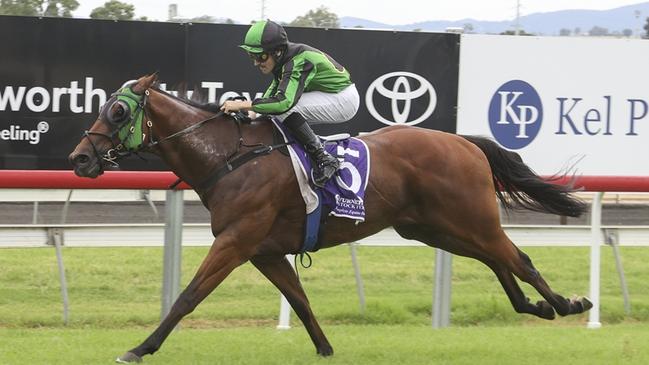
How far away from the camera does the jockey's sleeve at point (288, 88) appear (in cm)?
558

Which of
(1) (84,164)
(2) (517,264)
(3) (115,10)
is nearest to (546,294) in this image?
(2) (517,264)

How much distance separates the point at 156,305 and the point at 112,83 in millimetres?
2020

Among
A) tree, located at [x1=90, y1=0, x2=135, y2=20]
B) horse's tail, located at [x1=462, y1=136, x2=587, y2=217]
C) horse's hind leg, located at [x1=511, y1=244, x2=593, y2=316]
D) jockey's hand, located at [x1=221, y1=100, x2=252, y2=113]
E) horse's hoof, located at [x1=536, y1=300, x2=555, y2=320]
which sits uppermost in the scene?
tree, located at [x1=90, y1=0, x2=135, y2=20]

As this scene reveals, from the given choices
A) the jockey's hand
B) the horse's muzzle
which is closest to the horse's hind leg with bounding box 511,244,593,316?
the jockey's hand

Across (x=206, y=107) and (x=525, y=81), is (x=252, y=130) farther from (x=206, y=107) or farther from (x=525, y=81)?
(x=525, y=81)

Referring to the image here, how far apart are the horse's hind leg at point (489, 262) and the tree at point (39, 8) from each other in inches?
176

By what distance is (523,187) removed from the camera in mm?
6527

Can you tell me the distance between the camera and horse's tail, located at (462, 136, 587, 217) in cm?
645

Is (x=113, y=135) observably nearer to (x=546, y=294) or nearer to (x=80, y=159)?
(x=80, y=159)

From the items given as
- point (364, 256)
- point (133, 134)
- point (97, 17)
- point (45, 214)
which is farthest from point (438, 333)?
point (45, 214)

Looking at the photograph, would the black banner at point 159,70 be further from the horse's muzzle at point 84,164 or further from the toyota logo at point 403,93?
the horse's muzzle at point 84,164

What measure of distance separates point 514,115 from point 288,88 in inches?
168

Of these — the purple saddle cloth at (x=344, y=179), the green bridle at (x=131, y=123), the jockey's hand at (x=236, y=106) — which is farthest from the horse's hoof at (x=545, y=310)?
the green bridle at (x=131, y=123)

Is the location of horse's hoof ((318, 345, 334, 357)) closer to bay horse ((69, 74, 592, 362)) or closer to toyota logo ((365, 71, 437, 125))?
bay horse ((69, 74, 592, 362))
